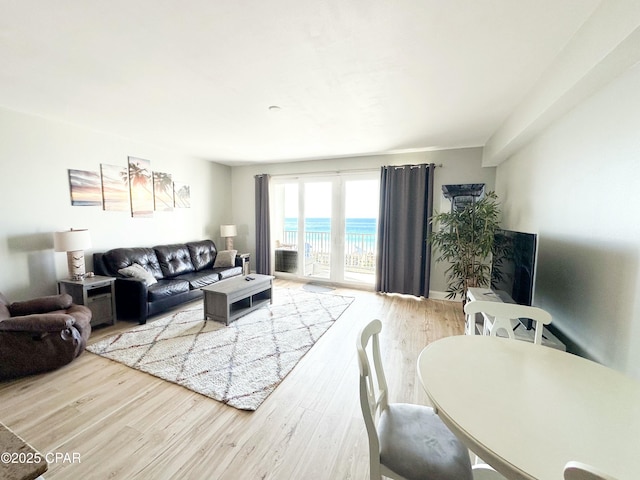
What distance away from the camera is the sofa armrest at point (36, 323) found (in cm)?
212

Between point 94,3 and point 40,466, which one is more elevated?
point 94,3

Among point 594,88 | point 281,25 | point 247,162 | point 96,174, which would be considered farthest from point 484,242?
point 96,174

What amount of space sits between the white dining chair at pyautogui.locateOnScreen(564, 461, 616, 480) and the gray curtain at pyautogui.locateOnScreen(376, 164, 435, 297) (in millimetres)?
3999

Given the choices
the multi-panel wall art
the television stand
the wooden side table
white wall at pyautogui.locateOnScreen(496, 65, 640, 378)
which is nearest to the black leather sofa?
the wooden side table

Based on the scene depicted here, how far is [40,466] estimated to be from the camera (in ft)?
1.88

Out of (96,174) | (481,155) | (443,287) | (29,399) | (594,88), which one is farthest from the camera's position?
(443,287)

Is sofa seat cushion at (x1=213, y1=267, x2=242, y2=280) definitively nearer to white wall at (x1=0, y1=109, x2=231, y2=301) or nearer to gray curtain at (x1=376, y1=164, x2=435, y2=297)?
white wall at (x1=0, y1=109, x2=231, y2=301)

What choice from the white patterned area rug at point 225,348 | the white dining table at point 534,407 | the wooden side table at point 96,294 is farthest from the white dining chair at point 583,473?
the wooden side table at point 96,294

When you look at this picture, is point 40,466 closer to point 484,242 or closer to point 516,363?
point 516,363

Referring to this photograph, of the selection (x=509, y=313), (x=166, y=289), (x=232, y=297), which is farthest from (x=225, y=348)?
(x=509, y=313)

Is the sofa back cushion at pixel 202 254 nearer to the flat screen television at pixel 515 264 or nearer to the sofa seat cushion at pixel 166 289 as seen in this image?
the sofa seat cushion at pixel 166 289

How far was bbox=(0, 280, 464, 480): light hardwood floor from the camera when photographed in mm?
1485

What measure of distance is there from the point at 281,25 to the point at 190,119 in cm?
199

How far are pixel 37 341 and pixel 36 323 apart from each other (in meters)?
0.16
